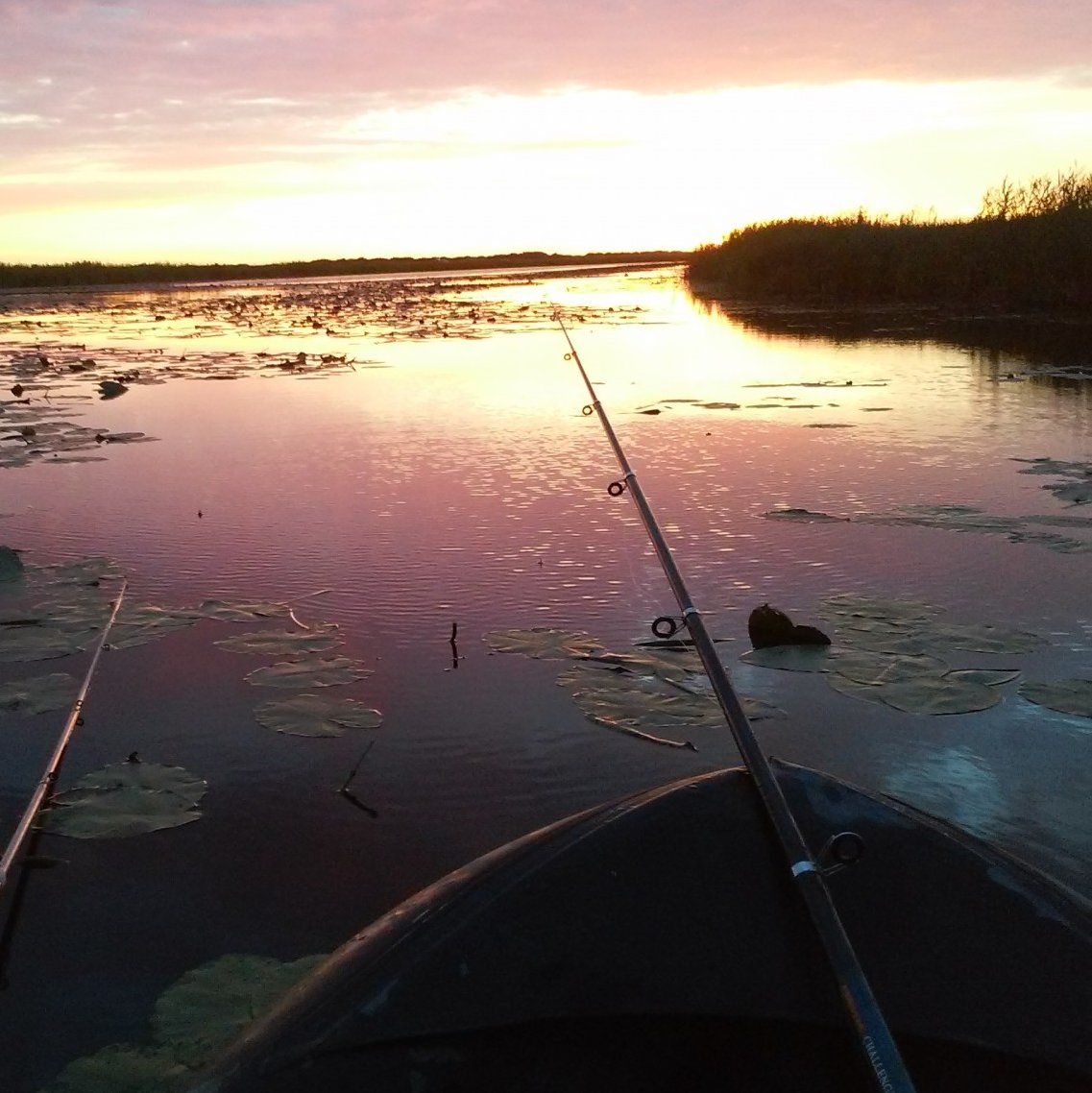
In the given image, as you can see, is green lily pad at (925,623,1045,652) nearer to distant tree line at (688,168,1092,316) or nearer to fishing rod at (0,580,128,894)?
fishing rod at (0,580,128,894)

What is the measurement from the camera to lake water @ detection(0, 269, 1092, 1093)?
2768mm

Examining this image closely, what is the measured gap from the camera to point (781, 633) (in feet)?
13.5

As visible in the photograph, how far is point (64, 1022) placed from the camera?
2266mm

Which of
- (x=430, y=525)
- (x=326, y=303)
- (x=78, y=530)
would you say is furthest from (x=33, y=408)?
(x=326, y=303)

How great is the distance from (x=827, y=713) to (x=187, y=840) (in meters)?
1.97

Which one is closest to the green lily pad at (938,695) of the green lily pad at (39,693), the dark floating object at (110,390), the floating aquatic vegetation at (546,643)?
the floating aquatic vegetation at (546,643)

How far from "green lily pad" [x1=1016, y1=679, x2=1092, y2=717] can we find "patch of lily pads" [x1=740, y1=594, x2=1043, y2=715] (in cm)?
9

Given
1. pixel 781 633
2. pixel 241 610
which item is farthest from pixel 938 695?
pixel 241 610

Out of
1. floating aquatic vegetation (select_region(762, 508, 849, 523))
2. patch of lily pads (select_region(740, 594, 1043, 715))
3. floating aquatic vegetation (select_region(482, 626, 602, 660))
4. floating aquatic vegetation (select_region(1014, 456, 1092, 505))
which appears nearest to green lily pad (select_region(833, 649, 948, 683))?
patch of lily pads (select_region(740, 594, 1043, 715))

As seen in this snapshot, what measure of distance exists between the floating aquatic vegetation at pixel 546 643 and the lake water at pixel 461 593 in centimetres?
8

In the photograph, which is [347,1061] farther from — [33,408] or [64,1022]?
[33,408]

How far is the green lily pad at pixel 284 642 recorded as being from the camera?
4.26m

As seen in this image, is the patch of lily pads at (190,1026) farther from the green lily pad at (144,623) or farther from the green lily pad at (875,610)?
the green lily pad at (875,610)

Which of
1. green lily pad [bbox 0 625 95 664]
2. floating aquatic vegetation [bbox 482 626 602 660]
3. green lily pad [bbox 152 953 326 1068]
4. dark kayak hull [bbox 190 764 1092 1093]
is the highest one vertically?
dark kayak hull [bbox 190 764 1092 1093]
